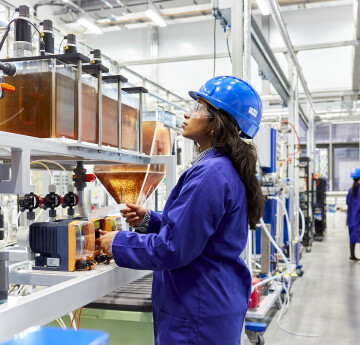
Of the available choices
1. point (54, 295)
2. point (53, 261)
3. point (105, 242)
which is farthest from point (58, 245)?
point (54, 295)

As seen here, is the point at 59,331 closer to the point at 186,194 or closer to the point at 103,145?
the point at 186,194

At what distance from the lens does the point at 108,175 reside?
6.85 ft

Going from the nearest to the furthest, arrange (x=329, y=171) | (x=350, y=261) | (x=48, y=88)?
1. (x=48, y=88)
2. (x=350, y=261)
3. (x=329, y=171)

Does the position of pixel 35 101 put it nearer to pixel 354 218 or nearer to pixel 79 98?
pixel 79 98

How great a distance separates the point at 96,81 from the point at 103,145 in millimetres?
229

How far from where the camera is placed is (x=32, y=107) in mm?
1276

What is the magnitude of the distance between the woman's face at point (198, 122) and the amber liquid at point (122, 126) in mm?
293

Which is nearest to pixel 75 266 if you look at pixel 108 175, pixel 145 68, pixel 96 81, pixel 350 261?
pixel 96 81

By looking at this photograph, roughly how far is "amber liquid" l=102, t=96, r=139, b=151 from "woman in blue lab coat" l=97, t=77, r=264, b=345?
0.30m

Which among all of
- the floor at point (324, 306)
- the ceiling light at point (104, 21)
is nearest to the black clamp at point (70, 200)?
the floor at point (324, 306)

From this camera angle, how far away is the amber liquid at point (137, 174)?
79.7 inches

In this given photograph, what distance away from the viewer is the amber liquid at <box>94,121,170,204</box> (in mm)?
2023

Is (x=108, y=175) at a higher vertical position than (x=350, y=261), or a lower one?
higher

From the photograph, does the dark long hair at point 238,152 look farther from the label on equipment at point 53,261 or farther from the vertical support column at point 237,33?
the vertical support column at point 237,33
